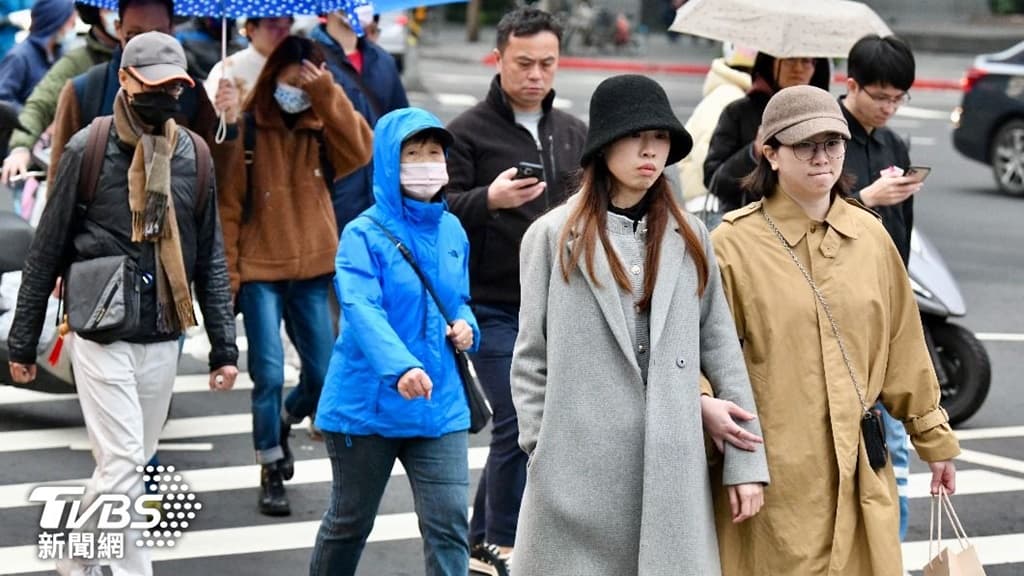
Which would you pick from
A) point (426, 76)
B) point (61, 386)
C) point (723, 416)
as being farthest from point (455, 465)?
point (426, 76)

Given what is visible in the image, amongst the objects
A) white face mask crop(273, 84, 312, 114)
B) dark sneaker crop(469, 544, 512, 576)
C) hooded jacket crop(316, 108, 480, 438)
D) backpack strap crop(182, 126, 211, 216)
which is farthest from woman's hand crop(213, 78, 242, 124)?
dark sneaker crop(469, 544, 512, 576)

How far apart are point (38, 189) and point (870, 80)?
502cm

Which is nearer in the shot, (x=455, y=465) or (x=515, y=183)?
(x=455, y=465)

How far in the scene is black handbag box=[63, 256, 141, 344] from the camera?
6.41 meters

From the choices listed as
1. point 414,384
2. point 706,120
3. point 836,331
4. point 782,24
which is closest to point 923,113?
point 706,120

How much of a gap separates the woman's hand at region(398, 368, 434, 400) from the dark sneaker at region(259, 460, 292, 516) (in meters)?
2.51

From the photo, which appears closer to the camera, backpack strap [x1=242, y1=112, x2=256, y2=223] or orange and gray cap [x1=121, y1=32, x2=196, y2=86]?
orange and gray cap [x1=121, y1=32, x2=196, y2=86]

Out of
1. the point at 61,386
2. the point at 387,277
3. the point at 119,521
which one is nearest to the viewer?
the point at 387,277

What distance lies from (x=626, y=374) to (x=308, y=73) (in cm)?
364

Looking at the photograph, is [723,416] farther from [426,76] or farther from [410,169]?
[426,76]

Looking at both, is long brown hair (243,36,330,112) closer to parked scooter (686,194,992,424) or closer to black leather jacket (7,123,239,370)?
black leather jacket (7,123,239,370)

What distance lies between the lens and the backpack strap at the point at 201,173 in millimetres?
6766

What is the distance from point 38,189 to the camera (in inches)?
395

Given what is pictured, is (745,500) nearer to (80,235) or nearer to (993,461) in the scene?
(80,235)
